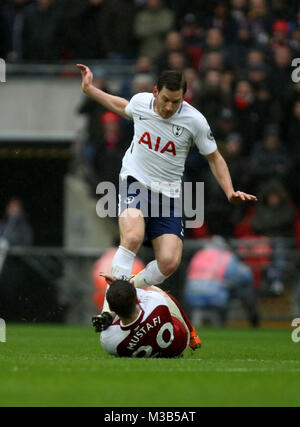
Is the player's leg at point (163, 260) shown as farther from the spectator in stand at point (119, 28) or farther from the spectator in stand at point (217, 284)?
the spectator in stand at point (119, 28)

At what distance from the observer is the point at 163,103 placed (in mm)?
11352

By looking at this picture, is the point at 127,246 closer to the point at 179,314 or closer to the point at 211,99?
the point at 179,314

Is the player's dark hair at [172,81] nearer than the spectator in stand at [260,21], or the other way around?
the player's dark hair at [172,81]

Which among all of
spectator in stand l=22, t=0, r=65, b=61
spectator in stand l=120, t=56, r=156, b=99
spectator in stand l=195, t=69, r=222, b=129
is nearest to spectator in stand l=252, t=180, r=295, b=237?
spectator in stand l=195, t=69, r=222, b=129

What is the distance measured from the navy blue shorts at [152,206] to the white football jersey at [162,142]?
7 centimetres

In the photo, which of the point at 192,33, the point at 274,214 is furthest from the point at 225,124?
the point at 192,33

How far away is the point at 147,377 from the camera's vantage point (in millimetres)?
8625

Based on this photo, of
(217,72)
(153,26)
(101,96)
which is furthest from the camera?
(153,26)

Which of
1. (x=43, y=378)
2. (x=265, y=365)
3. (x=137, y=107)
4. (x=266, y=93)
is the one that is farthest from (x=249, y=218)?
(x=43, y=378)

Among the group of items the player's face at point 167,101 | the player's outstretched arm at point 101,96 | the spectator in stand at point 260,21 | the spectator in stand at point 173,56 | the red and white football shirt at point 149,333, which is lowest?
the red and white football shirt at point 149,333

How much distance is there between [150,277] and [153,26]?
10.3 meters

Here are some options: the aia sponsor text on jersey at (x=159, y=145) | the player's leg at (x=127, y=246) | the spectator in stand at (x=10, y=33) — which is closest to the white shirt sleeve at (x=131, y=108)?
the aia sponsor text on jersey at (x=159, y=145)

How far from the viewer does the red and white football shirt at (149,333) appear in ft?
33.0

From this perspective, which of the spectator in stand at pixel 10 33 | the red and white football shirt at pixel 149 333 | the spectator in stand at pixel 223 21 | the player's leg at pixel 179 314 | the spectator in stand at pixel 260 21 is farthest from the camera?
the spectator in stand at pixel 10 33
